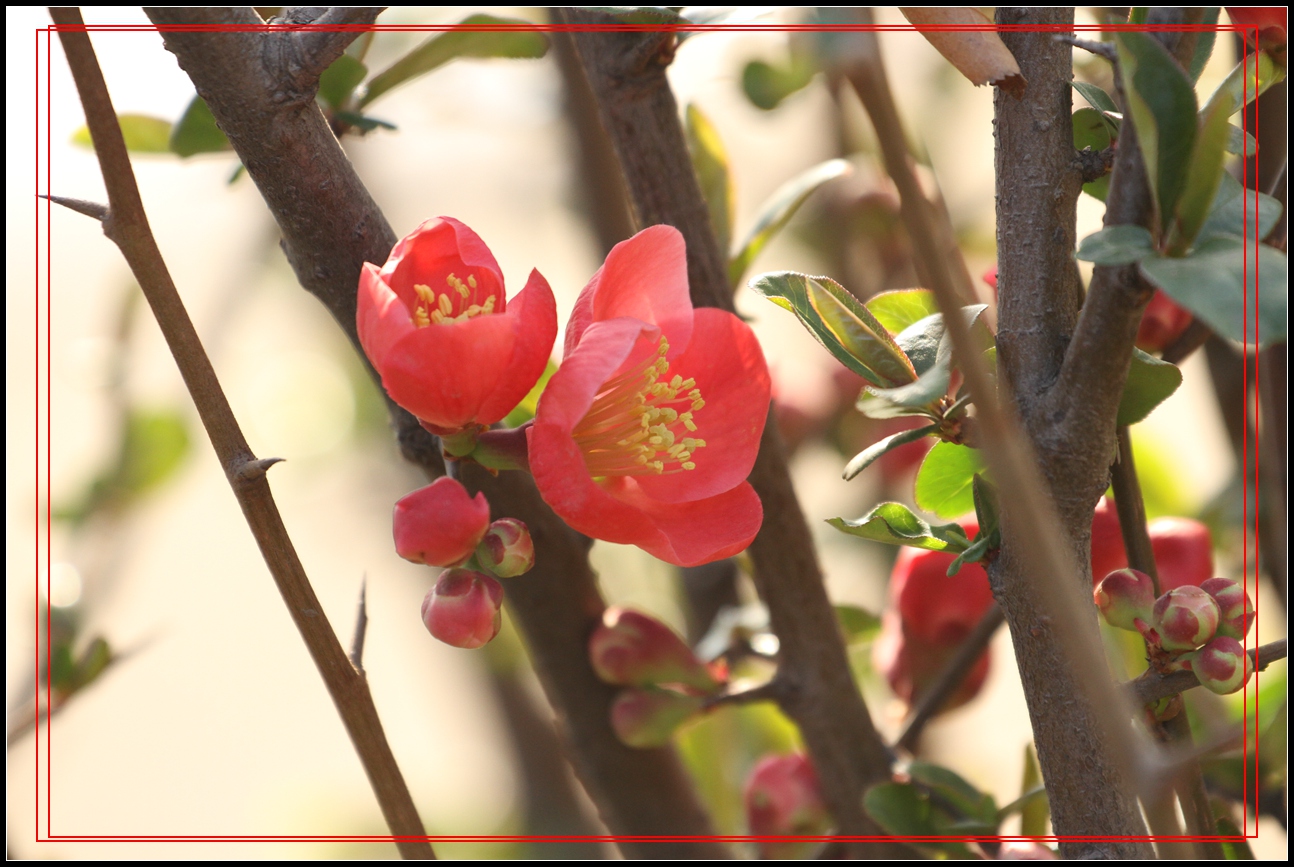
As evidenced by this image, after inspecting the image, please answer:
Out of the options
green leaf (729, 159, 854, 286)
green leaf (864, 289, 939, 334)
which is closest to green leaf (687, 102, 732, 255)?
green leaf (729, 159, 854, 286)

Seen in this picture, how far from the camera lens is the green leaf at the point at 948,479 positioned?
38cm

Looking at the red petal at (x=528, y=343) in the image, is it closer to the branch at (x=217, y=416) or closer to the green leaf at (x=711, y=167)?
the branch at (x=217, y=416)

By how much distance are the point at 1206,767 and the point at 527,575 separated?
344mm

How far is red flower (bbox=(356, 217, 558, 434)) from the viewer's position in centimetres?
31

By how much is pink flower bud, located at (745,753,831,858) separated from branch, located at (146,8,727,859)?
0.03 meters

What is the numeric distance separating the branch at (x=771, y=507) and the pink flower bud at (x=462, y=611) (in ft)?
0.69

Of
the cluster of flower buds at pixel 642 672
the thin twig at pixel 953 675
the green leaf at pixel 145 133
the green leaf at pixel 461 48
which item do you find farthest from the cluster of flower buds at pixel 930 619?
the green leaf at pixel 145 133

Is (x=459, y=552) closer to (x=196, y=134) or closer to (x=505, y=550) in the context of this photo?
(x=505, y=550)

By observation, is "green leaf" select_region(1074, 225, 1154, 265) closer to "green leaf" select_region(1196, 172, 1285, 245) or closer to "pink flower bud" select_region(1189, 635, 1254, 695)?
"green leaf" select_region(1196, 172, 1285, 245)

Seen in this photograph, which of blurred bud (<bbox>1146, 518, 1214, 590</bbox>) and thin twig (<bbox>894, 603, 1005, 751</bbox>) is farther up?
blurred bud (<bbox>1146, 518, 1214, 590</bbox>)

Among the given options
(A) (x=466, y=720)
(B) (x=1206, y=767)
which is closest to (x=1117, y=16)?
(B) (x=1206, y=767)

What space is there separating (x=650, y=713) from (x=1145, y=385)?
311mm

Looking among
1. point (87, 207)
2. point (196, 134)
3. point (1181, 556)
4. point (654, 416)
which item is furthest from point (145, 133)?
point (1181, 556)

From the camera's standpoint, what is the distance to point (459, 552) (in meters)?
0.34
